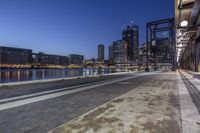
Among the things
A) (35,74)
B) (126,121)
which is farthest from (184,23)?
(35,74)

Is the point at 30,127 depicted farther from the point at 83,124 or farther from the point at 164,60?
the point at 164,60

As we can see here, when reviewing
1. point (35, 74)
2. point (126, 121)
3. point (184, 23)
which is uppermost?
point (184, 23)

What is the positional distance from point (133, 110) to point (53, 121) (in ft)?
7.41

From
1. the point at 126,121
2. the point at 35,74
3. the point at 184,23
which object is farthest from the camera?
the point at 35,74

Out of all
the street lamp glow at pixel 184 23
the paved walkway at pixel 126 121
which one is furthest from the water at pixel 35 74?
the street lamp glow at pixel 184 23

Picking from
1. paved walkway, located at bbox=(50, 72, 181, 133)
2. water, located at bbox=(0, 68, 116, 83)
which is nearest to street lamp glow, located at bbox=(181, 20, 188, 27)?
paved walkway, located at bbox=(50, 72, 181, 133)

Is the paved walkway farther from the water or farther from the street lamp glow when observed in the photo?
the water

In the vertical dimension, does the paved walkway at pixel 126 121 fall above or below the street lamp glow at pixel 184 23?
below

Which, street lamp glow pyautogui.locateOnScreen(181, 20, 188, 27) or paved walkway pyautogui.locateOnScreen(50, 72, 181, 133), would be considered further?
street lamp glow pyautogui.locateOnScreen(181, 20, 188, 27)

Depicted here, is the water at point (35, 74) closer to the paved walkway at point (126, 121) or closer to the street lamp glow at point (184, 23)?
the paved walkway at point (126, 121)

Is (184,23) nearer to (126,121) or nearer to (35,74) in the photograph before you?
(126,121)

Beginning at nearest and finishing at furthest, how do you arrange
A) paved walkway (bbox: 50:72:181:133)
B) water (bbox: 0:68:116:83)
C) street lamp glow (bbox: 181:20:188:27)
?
1. paved walkway (bbox: 50:72:181:133)
2. street lamp glow (bbox: 181:20:188:27)
3. water (bbox: 0:68:116:83)

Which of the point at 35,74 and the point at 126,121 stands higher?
the point at 35,74

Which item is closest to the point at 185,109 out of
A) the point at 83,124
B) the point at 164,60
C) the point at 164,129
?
the point at 164,129
